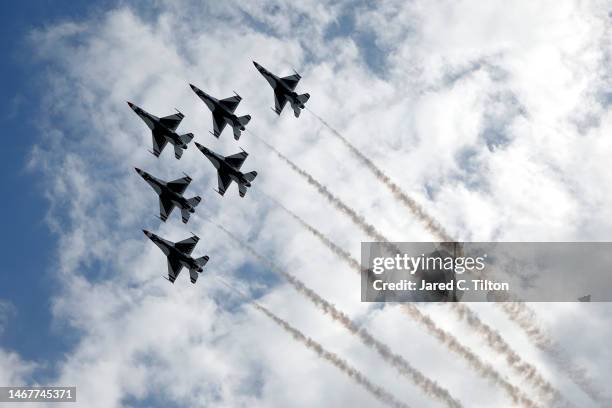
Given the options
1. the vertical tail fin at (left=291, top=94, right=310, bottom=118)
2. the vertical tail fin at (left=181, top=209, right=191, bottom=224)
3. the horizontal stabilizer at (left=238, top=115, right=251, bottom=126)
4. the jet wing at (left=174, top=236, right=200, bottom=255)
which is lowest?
the jet wing at (left=174, top=236, right=200, bottom=255)

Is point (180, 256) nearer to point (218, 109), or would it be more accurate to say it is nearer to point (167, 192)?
point (167, 192)

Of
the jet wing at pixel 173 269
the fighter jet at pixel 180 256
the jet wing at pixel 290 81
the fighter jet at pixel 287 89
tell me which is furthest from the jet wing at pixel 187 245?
the jet wing at pixel 290 81

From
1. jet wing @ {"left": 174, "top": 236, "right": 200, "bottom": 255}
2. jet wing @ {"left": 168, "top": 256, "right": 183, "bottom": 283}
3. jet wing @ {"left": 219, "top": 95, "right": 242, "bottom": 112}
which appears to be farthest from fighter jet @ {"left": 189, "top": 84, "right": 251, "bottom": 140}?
jet wing @ {"left": 168, "top": 256, "right": 183, "bottom": 283}

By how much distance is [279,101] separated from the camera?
133 meters

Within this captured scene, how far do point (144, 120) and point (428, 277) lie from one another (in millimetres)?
62626

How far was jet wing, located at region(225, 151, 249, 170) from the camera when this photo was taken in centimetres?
13088

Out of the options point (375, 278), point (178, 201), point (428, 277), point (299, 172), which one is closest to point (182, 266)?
point (178, 201)

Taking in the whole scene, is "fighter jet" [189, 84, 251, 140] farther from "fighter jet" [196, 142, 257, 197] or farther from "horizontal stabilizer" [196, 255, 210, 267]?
"horizontal stabilizer" [196, 255, 210, 267]

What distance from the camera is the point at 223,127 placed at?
134 m

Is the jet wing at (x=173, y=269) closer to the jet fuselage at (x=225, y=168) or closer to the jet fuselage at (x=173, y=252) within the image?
the jet fuselage at (x=173, y=252)

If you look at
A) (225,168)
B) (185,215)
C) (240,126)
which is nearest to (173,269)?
(185,215)

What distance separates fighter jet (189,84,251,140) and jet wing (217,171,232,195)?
8023 millimetres

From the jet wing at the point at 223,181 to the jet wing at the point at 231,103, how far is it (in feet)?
43.4

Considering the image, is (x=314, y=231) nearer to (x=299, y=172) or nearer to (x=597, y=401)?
(x=299, y=172)
